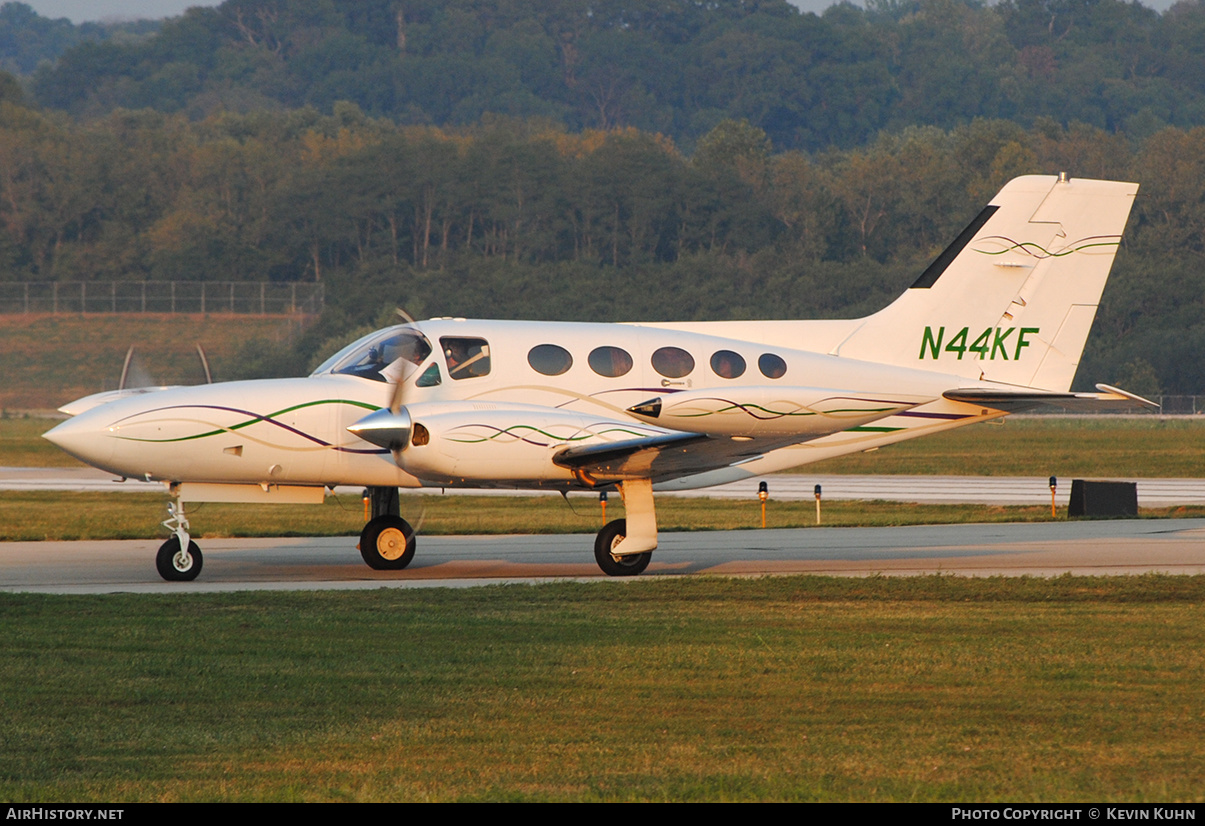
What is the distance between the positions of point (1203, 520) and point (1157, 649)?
49.9 feet

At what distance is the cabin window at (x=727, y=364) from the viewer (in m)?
19.2

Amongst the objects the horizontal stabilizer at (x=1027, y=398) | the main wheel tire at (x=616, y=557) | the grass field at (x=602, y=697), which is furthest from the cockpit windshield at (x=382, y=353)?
the horizontal stabilizer at (x=1027, y=398)

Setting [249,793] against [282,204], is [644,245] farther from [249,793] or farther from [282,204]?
[249,793]

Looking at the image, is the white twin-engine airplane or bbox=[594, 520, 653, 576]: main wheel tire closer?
the white twin-engine airplane

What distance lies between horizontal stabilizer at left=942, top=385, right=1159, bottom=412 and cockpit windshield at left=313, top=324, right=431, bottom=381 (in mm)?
7258

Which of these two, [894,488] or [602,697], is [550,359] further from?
[894,488]

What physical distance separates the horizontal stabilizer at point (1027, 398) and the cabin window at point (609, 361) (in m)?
4.60

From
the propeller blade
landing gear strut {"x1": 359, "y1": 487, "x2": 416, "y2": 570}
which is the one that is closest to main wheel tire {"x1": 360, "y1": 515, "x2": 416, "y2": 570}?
landing gear strut {"x1": 359, "y1": 487, "x2": 416, "y2": 570}

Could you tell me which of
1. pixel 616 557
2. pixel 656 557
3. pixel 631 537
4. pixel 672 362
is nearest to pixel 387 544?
pixel 616 557

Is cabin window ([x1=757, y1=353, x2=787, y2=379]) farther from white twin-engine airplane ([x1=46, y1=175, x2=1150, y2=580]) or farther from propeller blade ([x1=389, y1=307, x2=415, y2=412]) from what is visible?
propeller blade ([x1=389, y1=307, x2=415, y2=412])

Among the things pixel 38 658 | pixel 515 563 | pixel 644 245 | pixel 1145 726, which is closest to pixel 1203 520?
pixel 515 563

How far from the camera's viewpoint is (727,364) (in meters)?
19.2

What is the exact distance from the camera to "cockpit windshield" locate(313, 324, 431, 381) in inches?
715

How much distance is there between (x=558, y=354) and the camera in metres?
18.7
